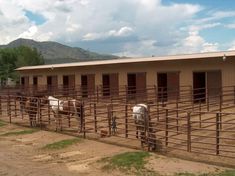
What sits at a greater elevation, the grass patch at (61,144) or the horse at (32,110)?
the horse at (32,110)

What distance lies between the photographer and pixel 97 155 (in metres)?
11.1

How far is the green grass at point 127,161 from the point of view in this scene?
9538 millimetres

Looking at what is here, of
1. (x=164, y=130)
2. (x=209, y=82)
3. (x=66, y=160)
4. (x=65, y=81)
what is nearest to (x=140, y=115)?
(x=164, y=130)

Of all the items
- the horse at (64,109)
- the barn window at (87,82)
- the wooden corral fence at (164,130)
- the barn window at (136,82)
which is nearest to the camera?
the wooden corral fence at (164,130)

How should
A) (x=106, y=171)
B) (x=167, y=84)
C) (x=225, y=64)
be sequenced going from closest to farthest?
(x=106, y=171)
(x=225, y=64)
(x=167, y=84)

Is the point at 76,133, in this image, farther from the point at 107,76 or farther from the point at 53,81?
the point at 53,81

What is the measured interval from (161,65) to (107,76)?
18.9ft

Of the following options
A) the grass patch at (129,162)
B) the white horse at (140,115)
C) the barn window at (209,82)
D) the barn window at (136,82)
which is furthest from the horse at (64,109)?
the barn window at (136,82)

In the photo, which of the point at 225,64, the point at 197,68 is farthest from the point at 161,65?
the point at 225,64

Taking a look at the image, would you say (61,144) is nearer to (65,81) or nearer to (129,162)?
(129,162)

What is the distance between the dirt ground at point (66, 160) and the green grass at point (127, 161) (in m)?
0.18

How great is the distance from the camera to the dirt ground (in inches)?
367

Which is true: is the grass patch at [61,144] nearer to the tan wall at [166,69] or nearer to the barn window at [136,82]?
the tan wall at [166,69]

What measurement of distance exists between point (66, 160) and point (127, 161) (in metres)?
1.70
